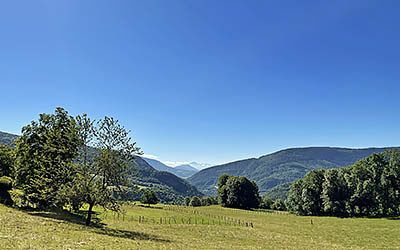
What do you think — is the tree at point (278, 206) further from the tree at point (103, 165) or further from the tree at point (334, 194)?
the tree at point (103, 165)

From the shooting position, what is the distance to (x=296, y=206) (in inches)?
4395

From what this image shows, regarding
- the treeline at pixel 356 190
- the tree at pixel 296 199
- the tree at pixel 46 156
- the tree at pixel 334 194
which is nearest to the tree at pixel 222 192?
the tree at pixel 296 199

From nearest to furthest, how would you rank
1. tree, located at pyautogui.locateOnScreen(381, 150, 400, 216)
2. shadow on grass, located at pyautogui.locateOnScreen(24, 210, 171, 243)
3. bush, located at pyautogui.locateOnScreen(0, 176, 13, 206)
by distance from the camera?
shadow on grass, located at pyautogui.locateOnScreen(24, 210, 171, 243), bush, located at pyautogui.locateOnScreen(0, 176, 13, 206), tree, located at pyautogui.locateOnScreen(381, 150, 400, 216)

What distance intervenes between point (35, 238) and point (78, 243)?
3119mm

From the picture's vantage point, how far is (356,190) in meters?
99.5

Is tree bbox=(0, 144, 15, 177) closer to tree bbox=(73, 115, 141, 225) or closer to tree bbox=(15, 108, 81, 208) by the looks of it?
tree bbox=(15, 108, 81, 208)

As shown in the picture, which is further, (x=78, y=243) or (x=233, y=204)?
(x=233, y=204)

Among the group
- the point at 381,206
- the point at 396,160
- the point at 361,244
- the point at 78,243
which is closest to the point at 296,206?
the point at 381,206

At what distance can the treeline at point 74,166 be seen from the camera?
39.3m

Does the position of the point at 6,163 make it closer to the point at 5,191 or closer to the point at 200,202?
the point at 5,191

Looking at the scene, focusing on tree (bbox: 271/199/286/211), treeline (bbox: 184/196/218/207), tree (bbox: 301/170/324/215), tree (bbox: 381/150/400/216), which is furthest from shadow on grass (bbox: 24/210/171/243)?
treeline (bbox: 184/196/218/207)

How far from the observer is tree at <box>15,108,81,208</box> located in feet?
142

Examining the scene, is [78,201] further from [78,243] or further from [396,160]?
[396,160]

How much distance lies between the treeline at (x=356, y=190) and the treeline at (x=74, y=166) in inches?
3221
